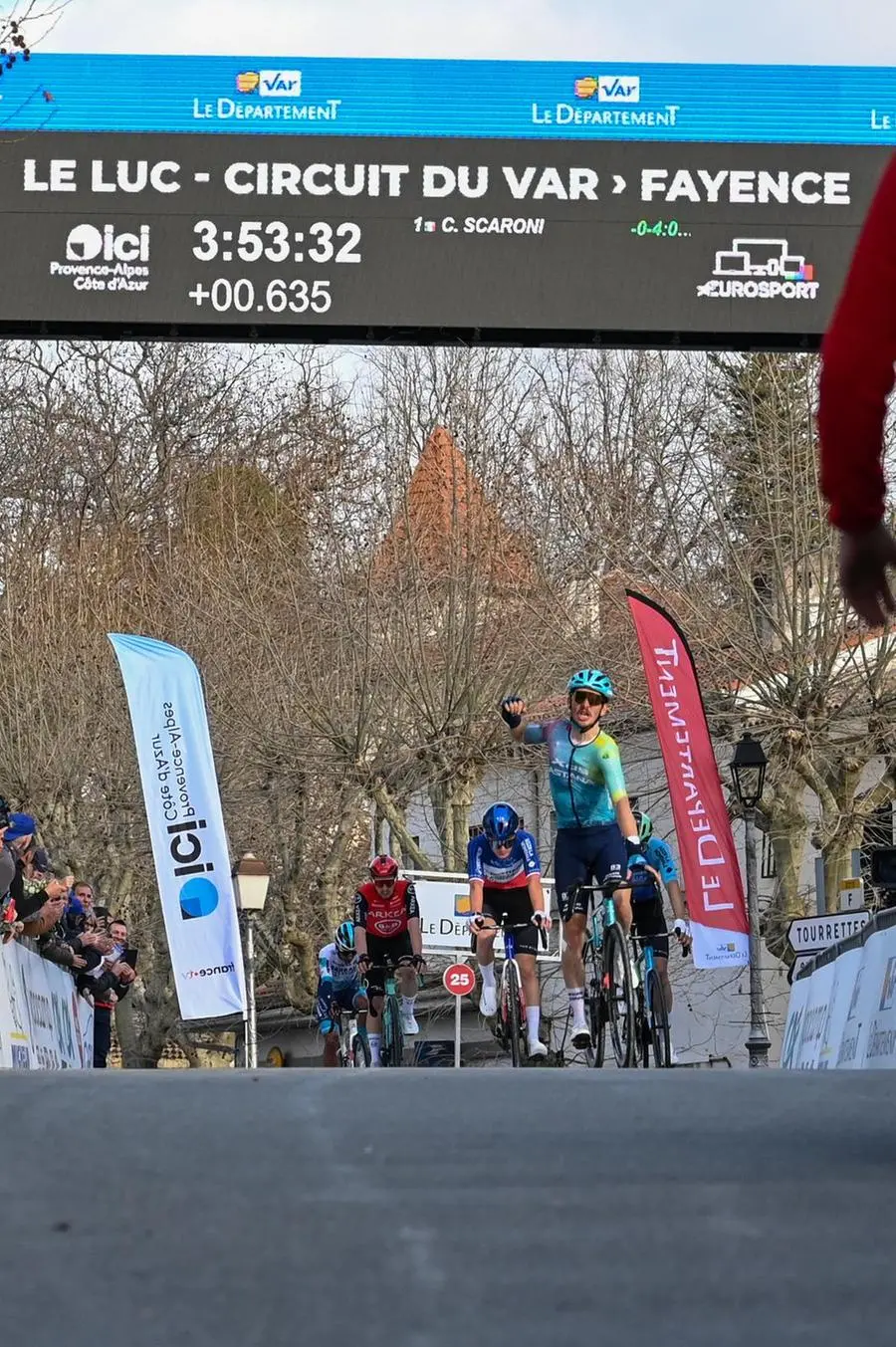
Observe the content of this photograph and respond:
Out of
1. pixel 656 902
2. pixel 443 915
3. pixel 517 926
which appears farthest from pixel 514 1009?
pixel 443 915

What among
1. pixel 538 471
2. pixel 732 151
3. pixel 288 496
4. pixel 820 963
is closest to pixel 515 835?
pixel 820 963

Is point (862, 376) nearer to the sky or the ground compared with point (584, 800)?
nearer to the sky

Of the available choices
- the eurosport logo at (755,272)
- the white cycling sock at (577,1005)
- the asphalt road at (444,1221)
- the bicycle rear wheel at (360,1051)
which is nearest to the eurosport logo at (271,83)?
the eurosport logo at (755,272)

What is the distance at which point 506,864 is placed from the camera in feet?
50.4

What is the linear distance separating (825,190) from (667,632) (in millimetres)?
4730

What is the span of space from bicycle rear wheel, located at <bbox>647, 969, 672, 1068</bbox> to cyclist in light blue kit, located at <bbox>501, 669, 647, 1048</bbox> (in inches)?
15.7

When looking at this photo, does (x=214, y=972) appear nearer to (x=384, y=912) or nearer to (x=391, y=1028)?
(x=391, y=1028)

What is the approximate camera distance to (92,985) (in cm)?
2227

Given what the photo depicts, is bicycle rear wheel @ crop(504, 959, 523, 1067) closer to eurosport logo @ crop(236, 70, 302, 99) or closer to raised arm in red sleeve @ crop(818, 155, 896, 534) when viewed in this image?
eurosport logo @ crop(236, 70, 302, 99)

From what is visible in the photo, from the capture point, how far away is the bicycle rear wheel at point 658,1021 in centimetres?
1357

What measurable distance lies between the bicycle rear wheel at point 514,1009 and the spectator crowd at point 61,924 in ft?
11.0

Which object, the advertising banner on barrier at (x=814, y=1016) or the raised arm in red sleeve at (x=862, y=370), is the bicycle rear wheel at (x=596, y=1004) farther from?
the raised arm in red sleeve at (x=862, y=370)

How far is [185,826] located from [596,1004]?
1303cm

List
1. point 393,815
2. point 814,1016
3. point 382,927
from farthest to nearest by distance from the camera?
point 393,815
point 382,927
point 814,1016
